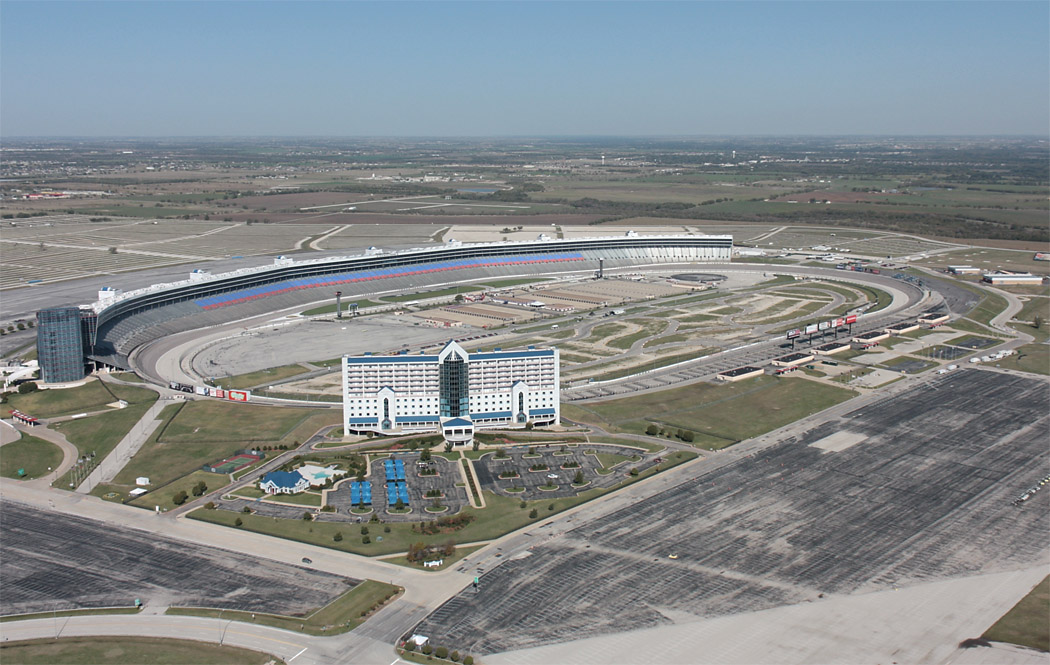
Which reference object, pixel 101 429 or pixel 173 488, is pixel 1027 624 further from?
pixel 101 429

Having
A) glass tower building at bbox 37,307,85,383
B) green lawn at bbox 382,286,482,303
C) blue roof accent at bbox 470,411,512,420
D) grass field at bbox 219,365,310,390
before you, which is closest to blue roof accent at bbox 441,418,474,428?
blue roof accent at bbox 470,411,512,420

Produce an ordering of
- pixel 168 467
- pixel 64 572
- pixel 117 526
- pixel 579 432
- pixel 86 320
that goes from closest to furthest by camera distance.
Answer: pixel 64 572, pixel 117 526, pixel 168 467, pixel 579 432, pixel 86 320

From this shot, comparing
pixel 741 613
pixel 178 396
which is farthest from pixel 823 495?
pixel 178 396

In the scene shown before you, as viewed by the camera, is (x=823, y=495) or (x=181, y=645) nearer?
(x=181, y=645)

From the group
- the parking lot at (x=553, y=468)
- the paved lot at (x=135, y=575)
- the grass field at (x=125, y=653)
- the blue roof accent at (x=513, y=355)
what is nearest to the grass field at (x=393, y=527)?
the parking lot at (x=553, y=468)

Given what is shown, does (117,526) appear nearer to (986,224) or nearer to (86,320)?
(86,320)

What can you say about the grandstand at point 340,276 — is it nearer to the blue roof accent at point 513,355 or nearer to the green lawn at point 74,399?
the green lawn at point 74,399
